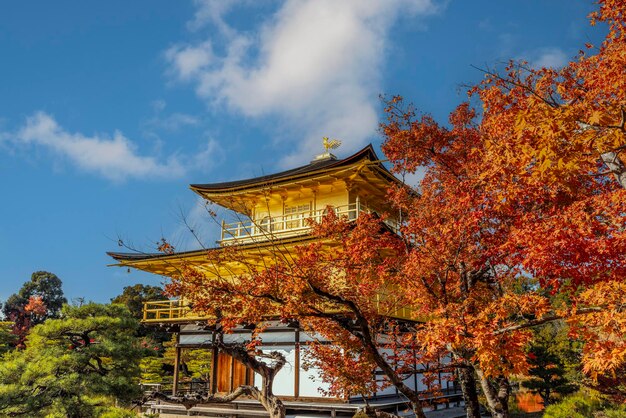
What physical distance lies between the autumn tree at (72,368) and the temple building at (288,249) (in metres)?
2.90

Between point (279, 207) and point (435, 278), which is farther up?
point (279, 207)

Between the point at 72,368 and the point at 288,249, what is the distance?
9228mm

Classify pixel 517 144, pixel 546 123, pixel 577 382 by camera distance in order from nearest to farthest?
pixel 546 123 → pixel 517 144 → pixel 577 382

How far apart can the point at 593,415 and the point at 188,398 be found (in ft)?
53.4

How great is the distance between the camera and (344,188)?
22250 mm

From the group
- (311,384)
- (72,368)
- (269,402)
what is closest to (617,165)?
(269,402)

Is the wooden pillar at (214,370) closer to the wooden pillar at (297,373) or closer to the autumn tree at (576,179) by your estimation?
the wooden pillar at (297,373)

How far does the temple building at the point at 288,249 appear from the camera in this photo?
58.7 feet

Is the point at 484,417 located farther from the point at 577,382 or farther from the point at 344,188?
the point at 344,188

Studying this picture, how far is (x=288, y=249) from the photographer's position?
1978 cm

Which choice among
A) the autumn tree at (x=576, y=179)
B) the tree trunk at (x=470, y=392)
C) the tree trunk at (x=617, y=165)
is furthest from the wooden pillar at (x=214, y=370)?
the tree trunk at (x=617, y=165)

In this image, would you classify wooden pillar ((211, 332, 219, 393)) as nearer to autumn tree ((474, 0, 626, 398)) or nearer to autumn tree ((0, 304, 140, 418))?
autumn tree ((0, 304, 140, 418))

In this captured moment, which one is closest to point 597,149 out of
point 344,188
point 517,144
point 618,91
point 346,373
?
point 517,144

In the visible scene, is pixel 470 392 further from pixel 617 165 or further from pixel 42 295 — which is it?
pixel 42 295
